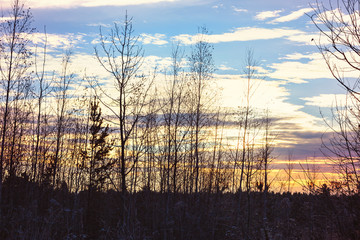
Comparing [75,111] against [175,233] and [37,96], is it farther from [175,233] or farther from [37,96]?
[175,233]

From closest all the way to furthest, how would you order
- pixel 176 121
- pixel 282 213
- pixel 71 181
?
1. pixel 176 121
2. pixel 282 213
3. pixel 71 181

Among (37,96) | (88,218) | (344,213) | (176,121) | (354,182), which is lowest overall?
(88,218)

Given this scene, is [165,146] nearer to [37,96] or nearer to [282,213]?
[37,96]

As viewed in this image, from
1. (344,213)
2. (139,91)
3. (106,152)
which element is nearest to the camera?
(344,213)

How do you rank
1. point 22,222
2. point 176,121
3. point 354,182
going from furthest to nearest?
point 176,121 < point 22,222 < point 354,182

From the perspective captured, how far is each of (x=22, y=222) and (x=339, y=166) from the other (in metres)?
12.6

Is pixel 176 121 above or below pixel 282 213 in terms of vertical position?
above

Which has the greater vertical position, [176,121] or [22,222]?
[176,121]

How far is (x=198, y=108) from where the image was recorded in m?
18.5

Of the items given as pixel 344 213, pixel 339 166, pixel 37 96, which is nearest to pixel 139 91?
pixel 339 166

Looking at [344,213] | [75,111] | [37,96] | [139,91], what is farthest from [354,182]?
[75,111]

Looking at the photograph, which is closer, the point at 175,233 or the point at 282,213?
the point at 175,233

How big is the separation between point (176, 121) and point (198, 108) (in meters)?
2.29

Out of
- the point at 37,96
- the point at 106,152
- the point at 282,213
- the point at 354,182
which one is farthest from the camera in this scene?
the point at 106,152
